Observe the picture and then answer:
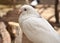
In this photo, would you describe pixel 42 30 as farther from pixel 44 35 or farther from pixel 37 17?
pixel 37 17

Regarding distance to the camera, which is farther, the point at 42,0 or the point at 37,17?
the point at 42,0

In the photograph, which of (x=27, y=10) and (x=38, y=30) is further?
(x=27, y=10)

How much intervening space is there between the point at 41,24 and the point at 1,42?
0.73m

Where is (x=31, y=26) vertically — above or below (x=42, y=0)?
above

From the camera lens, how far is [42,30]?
1684mm

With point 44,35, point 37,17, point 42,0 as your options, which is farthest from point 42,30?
point 42,0

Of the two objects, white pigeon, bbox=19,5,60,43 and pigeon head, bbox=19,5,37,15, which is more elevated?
pigeon head, bbox=19,5,37,15

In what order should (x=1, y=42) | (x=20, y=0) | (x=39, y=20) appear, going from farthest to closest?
1. (x=20, y=0)
2. (x=1, y=42)
3. (x=39, y=20)

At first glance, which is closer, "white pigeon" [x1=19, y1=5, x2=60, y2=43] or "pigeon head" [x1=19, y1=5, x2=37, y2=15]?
"white pigeon" [x1=19, y1=5, x2=60, y2=43]

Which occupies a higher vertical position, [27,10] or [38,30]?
[27,10]

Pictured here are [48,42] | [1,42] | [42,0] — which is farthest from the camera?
[42,0]

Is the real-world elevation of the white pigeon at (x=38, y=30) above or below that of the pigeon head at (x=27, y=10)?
below

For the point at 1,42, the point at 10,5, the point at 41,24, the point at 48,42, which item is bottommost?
the point at 10,5

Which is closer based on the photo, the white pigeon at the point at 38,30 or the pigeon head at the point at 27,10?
the white pigeon at the point at 38,30
